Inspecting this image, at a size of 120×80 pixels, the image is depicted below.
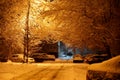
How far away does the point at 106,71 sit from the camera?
9.96 m

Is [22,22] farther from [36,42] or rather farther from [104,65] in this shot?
[104,65]

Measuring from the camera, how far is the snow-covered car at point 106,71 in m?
9.72

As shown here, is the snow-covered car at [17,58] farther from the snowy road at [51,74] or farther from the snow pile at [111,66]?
the snow pile at [111,66]

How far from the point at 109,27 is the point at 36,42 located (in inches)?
836

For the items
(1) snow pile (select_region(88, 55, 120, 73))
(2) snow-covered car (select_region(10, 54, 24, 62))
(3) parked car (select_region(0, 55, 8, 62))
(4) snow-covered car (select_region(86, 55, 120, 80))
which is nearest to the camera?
(4) snow-covered car (select_region(86, 55, 120, 80))

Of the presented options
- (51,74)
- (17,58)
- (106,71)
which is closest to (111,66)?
(106,71)

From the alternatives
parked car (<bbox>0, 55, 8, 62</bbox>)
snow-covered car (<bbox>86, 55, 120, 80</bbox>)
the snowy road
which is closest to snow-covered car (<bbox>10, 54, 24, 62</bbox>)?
parked car (<bbox>0, 55, 8, 62</bbox>)

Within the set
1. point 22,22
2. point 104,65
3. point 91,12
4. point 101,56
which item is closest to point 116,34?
point 91,12

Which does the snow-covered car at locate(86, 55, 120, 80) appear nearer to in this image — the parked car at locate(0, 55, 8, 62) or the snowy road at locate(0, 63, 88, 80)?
the snowy road at locate(0, 63, 88, 80)

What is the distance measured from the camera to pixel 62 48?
229 ft

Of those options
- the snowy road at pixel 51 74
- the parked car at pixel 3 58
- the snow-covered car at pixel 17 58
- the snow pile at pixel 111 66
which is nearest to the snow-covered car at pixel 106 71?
the snow pile at pixel 111 66

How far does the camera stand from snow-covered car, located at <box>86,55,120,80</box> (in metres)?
9.72

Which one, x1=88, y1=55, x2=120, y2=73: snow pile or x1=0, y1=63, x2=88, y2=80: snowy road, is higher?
x1=88, y1=55, x2=120, y2=73: snow pile

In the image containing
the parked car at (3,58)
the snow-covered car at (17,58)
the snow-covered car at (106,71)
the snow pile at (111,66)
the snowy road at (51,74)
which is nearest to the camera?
the snow-covered car at (106,71)
